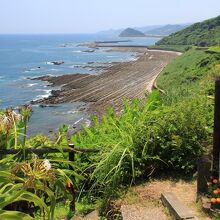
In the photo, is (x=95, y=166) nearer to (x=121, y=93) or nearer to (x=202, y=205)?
(x=202, y=205)

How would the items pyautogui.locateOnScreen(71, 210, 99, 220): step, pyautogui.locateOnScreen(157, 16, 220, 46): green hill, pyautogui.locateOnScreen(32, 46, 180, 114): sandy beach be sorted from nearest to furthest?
pyautogui.locateOnScreen(71, 210, 99, 220): step < pyautogui.locateOnScreen(32, 46, 180, 114): sandy beach < pyautogui.locateOnScreen(157, 16, 220, 46): green hill

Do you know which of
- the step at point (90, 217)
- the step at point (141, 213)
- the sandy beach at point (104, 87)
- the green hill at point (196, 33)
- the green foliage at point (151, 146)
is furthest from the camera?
the green hill at point (196, 33)

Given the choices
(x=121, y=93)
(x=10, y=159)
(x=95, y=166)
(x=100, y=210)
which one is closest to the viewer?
(x=10, y=159)

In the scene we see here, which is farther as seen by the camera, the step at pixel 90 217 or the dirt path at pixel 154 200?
the step at pixel 90 217

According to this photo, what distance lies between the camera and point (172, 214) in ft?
14.5

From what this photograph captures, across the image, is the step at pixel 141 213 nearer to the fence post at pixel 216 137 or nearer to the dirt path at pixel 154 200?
the dirt path at pixel 154 200

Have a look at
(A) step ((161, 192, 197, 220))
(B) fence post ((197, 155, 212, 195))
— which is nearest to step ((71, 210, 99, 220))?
(A) step ((161, 192, 197, 220))

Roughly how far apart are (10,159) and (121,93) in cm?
4026

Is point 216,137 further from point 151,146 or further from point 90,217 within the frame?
point 90,217

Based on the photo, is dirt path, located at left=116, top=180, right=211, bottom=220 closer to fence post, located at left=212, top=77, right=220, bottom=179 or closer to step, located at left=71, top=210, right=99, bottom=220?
step, located at left=71, top=210, right=99, bottom=220

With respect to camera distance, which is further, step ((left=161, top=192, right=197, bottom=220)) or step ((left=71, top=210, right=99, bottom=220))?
step ((left=71, top=210, right=99, bottom=220))

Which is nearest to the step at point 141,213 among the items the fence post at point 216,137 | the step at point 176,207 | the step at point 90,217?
the step at point 176,207

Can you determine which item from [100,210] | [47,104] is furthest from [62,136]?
[47,104]

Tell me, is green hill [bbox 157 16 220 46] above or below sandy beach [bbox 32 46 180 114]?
above
